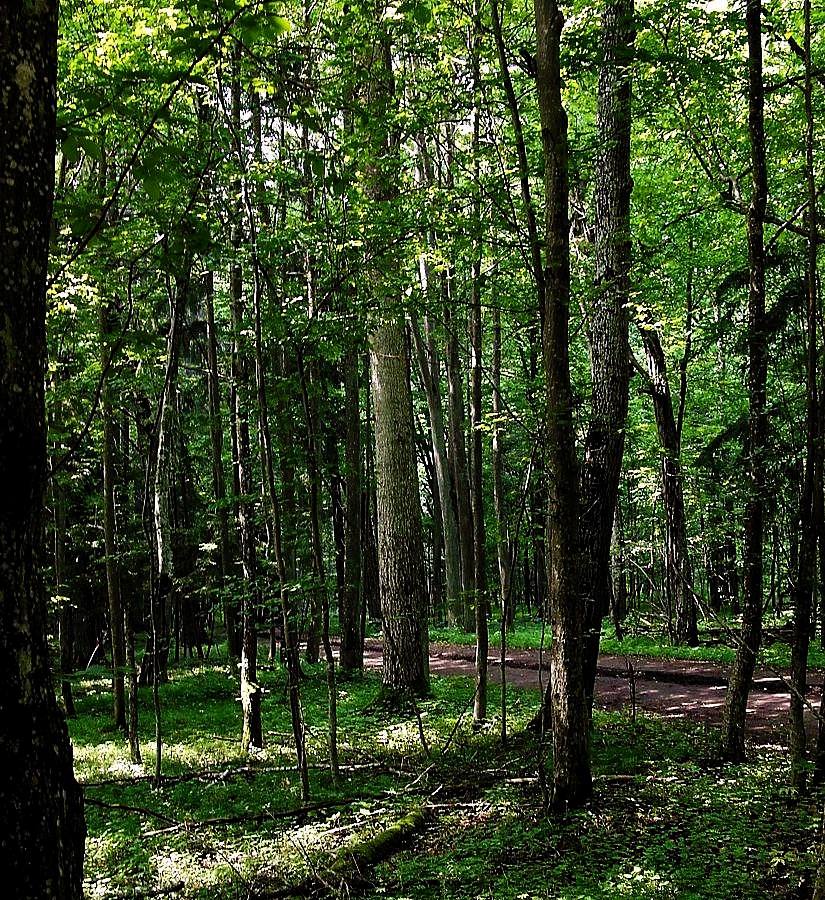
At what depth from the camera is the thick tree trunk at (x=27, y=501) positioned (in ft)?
4.80

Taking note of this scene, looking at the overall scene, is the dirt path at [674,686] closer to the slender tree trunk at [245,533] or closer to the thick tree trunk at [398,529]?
the thick tree trunk at [398,529]

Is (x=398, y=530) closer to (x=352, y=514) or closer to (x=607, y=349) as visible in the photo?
(x=352, y=514)

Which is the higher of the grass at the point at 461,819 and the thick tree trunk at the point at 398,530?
the thick tree trunk at the point at 398,530

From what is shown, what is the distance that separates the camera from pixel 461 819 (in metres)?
6.21

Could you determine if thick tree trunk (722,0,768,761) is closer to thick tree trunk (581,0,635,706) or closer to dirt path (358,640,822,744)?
thick tree trunk (581,0,635,706)

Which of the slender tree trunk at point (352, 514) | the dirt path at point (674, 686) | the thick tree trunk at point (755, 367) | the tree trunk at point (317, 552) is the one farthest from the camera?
the slender tree trunk at point (352, 514)

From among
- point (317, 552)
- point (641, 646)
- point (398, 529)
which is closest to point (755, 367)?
point (317, 552)

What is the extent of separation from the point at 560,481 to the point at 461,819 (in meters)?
2.93

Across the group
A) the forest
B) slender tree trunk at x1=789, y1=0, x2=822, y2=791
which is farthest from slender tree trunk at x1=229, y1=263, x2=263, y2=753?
slender tree trunk at x1=789, y1=0, x2=822, y2=791

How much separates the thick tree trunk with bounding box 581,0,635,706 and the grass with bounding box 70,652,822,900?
4.54 ft

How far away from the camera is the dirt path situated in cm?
1002

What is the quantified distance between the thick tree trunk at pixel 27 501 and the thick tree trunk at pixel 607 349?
5.97 m

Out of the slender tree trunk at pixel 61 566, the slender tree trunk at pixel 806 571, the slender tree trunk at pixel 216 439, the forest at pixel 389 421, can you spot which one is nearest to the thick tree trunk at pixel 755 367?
the forest at pixel 389 421

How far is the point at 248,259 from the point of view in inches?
260
